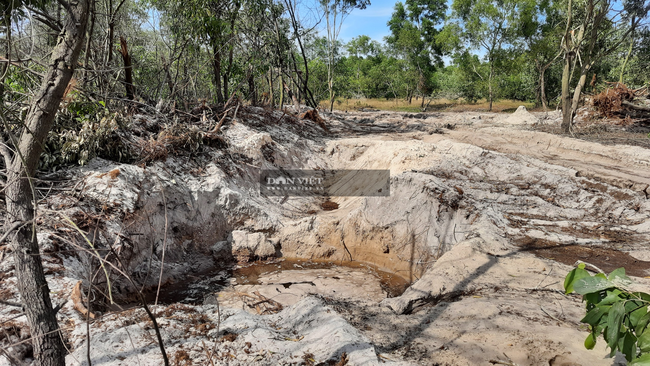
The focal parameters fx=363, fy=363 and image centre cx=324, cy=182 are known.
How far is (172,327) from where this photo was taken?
2.99 meters

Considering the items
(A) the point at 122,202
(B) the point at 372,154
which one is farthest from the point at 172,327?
(B) the point at 372,154

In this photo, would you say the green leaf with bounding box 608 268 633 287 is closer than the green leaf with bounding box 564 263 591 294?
Yes

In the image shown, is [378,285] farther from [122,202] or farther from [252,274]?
[122,202]

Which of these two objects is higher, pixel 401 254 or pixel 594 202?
pixel 594 202

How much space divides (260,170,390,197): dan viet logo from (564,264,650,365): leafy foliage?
17.8 feet

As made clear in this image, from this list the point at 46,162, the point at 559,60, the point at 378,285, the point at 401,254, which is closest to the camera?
the point at 46,162

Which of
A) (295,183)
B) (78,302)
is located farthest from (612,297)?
(295,183)

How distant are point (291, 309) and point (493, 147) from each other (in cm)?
812

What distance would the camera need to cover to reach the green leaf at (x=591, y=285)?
162 cm

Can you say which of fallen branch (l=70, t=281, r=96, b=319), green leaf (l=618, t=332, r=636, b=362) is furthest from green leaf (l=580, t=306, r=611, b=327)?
fallen branch (l=70, t=281, r=96, b=319)

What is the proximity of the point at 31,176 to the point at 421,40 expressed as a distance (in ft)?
88.7

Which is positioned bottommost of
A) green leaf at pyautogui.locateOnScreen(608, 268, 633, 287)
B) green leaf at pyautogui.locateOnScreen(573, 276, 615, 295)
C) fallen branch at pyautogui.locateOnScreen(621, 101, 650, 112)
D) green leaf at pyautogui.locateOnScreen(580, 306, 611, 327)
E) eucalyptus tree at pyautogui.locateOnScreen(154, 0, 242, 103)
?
green leaf at pyautogui.locateOnScreen(580, 306, 611, 327)

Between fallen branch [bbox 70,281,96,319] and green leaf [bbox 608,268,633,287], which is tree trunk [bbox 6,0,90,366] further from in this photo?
green leaf [bbox 608,268,633,287]

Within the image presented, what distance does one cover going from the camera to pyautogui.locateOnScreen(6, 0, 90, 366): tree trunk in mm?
1795
